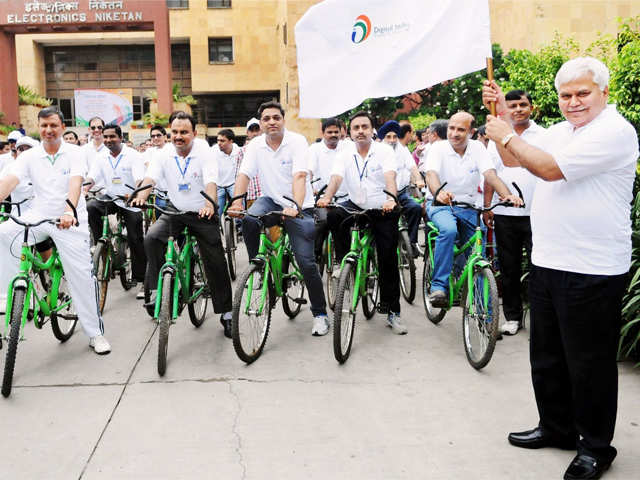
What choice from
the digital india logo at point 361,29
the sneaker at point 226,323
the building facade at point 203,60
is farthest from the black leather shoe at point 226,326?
the building facade at point 203,60

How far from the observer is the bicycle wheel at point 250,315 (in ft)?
16.9

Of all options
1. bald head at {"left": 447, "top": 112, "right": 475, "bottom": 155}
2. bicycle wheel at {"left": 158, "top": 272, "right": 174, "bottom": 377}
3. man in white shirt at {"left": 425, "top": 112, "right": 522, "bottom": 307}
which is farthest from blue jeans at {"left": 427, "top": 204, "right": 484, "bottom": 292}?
bicycle wheel at {"left": 158, "top": 272, "right": 174, "bottom": 377}

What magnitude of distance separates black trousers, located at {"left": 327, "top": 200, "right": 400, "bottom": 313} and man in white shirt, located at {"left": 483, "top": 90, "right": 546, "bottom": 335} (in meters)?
0.95

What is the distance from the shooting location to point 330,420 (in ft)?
13.9

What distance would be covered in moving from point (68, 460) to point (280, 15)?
34.6 metres

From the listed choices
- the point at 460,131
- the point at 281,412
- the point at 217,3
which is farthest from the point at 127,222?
the point at 217,3

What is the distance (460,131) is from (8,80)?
102 ft

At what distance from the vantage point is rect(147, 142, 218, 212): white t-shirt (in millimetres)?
5973

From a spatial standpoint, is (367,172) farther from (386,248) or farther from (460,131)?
(460,131)

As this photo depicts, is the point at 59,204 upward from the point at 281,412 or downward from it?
upward

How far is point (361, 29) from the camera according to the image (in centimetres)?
491

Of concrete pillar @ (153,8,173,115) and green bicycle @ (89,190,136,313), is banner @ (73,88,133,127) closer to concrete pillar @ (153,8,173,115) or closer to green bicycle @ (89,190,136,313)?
concrete pillar @ (153,8,173,115)

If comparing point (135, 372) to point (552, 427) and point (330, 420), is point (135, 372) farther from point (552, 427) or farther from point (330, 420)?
point (552, 427)

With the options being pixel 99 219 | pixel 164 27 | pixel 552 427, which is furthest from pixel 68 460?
pixel 164 27
